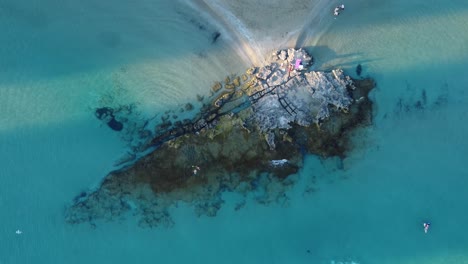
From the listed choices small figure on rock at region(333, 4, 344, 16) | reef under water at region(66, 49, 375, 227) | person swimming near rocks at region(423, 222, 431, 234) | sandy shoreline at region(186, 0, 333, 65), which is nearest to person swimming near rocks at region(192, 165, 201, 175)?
reef under water at region(66, 49, 375, 227)

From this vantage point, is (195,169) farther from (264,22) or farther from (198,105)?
(264,22)

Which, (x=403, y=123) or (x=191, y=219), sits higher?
(x=403, y=123)

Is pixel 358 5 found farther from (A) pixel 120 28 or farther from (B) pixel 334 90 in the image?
(A) pixel 120 28

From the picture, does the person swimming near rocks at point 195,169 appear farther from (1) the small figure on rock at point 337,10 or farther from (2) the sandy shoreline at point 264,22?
(1) the small figure on rock at point 337,10

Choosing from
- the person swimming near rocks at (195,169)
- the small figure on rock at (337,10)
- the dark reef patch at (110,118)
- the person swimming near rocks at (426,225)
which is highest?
the small figure on rock at (337,10)

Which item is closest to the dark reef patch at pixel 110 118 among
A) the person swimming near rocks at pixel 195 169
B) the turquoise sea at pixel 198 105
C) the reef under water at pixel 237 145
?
the turquoise sea at pixel 198 105

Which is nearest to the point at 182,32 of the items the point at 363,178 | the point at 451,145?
the point at 363,178
